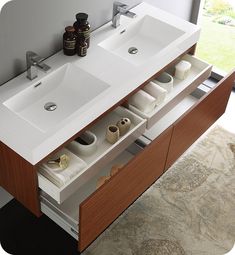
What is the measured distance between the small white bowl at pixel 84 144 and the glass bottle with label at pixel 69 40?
0.43m

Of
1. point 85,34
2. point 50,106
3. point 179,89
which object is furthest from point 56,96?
point 179,89

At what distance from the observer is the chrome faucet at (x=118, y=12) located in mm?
3039

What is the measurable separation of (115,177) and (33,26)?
2.63 ft

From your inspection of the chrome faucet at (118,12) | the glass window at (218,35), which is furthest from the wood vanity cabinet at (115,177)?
the glass window at (218,35)

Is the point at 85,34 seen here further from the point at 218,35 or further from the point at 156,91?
the point at 218,35

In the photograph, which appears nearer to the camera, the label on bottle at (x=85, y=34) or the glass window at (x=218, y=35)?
the label on bottle at (x=85, y=34)

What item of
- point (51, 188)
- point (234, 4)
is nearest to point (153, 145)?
point (51, 188)

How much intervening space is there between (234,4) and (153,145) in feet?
8.25

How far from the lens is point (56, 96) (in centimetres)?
278

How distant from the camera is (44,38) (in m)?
2.76

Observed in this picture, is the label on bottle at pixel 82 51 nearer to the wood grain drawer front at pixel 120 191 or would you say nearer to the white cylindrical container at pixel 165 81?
the white cylindrical container at pixel 165 81

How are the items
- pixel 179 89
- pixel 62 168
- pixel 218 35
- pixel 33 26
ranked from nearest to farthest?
1. pixel 62 168
2. pixel 33 26
3. pixel 179 89
4. pixel 218 35

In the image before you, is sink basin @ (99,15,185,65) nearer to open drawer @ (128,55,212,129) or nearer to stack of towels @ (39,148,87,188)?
open drawer @ (128,55,212,129)

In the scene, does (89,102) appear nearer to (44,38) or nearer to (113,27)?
(44,38)
